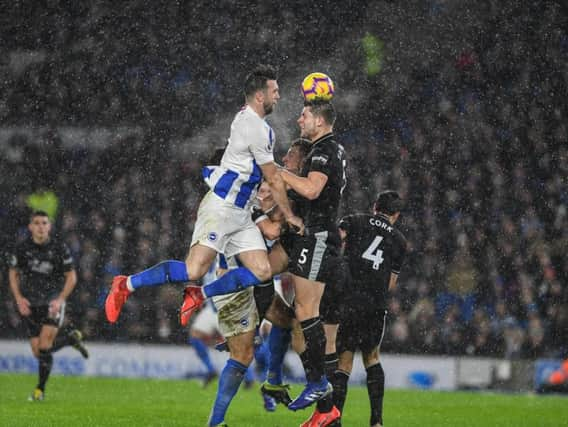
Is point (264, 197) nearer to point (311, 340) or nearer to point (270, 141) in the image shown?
point (270, 141)

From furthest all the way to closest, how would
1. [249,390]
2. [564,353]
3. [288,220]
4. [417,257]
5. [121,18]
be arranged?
[121,18] < [417,257] < [564,353] < [249,390] < [288,220]

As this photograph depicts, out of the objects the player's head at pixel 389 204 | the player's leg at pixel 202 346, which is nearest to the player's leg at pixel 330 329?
the player's head at pixel 389 204

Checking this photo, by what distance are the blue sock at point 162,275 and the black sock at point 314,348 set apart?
109 cm

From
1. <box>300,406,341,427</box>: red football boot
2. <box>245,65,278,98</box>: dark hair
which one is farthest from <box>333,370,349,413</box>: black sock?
<box>245,65,278,98</box>: dark hair

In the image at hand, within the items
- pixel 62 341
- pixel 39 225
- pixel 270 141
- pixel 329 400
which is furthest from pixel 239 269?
pixel 62 341

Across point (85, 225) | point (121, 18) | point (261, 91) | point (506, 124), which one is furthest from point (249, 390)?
point (121, 18)

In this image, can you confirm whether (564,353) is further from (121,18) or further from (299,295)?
(121,18)

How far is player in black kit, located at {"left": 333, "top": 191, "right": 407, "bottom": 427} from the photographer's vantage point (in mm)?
9312

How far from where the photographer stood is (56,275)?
1351cm

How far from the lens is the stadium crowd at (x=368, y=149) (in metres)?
19.2

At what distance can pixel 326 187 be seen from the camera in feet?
27.3

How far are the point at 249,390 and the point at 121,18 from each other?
1469 cm

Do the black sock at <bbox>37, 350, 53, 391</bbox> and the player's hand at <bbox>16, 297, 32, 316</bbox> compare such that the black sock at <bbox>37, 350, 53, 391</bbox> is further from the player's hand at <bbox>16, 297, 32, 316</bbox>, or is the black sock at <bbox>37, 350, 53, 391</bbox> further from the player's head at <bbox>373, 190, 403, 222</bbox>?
the player's head at <bbox>373, 190, 403, 222</bbox>

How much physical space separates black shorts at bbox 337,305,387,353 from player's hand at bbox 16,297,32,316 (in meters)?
5.46
